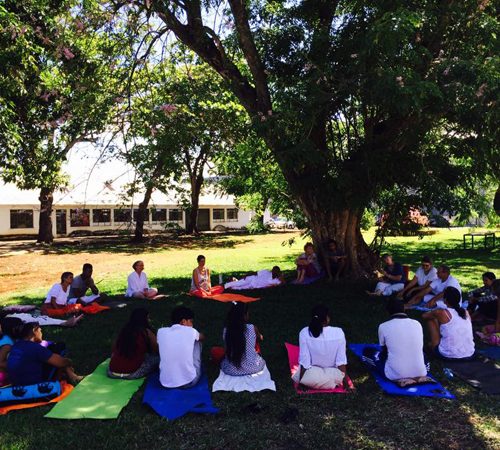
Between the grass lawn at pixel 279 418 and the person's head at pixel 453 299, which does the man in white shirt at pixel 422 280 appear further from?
the person's head at pixel 453 299

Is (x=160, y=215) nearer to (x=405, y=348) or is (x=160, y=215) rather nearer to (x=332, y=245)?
(x=332, y=245)

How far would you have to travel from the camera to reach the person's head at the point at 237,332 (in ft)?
19.3

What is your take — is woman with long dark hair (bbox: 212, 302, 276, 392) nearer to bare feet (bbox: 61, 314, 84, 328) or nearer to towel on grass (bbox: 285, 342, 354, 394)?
towel on grass (bbox: 285, 342, 354, 394)

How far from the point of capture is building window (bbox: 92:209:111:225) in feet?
131

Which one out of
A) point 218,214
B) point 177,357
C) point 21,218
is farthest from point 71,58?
point 218,214

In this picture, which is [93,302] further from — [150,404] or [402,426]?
[402,426]

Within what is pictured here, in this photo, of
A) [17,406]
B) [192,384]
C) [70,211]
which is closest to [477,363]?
[192,384]

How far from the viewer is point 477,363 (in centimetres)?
643

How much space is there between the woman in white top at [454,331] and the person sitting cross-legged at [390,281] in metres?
4.08

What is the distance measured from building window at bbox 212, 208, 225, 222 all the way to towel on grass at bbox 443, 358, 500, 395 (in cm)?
4155

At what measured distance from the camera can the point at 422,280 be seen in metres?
10.1

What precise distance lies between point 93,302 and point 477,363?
767 centimetres

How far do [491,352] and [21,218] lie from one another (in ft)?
121

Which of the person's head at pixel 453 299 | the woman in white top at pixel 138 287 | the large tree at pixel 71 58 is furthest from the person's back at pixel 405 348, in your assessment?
the large tree at pixel 71 58
